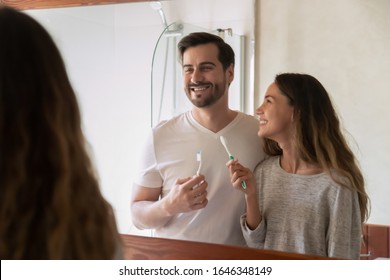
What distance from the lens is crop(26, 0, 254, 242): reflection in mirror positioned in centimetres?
85

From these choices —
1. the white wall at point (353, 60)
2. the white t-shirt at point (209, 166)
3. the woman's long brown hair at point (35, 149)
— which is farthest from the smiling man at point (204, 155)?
the woman's long brown hair at point (35, 149)

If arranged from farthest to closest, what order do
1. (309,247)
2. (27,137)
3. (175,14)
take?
(175,14), (309,247), (27,137)

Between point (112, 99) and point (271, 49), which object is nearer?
point (271, 49)

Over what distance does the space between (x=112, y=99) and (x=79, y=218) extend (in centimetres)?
53

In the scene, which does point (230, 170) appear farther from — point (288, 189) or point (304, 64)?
point (304, 64)

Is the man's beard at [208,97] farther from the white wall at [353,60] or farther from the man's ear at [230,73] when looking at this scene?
the white wall at [353,60]

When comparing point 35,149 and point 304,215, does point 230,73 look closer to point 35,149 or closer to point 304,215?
point 304,215

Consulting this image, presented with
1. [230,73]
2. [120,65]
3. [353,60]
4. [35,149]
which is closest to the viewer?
[35,149]

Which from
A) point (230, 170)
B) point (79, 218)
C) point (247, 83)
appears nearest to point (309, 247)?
point (230, 170)

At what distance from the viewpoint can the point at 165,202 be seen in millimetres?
829

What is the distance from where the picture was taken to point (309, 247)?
2.42ft

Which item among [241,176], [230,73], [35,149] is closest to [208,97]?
[230,73]

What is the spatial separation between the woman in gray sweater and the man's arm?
7cm

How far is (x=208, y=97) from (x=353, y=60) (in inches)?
11.0
